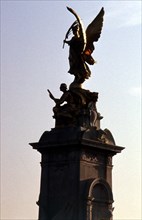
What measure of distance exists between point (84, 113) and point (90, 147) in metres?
1.34

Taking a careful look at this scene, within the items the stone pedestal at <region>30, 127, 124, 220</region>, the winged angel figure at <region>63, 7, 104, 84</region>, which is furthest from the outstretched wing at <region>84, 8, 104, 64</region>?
the stone pedestal at <region>30, 127, 124, 220</region>

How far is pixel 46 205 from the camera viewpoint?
25.1 m

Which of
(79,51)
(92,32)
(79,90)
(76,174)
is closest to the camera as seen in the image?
(76,174)

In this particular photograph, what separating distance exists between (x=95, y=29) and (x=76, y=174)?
6.22 meters

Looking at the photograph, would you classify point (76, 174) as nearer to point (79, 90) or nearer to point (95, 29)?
point (79, 90)

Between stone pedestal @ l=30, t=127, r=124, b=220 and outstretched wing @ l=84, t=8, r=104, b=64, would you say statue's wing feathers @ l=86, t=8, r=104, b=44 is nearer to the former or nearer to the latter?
outstretched wing @ l=84, t=8, r=104, b=64

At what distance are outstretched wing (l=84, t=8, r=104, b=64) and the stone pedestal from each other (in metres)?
3.44

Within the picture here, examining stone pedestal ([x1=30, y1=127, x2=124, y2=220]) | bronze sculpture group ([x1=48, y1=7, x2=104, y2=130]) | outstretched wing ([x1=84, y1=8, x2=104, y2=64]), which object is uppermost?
outstretched wing ([x1=84, y1=8, x2=104, y2=64])

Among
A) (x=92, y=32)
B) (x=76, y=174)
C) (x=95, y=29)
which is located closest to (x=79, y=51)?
(x=92, y=32)

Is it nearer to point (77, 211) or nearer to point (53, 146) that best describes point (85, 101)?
point (53, 146)

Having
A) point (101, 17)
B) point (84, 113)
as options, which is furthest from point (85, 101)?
point (101, 17)

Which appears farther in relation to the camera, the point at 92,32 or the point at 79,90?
the point at 92,32

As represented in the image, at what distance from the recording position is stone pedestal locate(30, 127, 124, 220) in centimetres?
2428

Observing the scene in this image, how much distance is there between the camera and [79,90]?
25.8 meters
